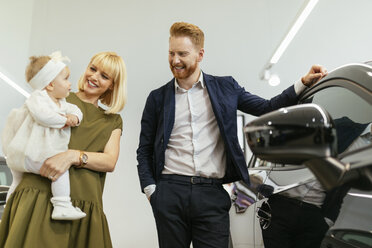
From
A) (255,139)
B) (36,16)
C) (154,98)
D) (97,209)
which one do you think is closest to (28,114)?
(97,209)

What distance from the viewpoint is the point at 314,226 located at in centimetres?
84

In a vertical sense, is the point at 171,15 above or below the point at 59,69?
above

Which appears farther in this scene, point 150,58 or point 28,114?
point 150,58

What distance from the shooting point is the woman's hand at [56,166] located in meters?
1.25

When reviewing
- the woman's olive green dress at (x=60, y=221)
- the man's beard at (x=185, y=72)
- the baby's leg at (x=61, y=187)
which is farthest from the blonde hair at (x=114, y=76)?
the baby's leg at (x=61, y=187)

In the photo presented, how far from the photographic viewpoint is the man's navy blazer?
59.2 inches

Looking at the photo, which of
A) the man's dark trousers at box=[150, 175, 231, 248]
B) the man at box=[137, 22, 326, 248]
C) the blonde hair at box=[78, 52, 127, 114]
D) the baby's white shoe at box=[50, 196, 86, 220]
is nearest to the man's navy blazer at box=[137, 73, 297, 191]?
the man at box=[137, 22, 326, 248]

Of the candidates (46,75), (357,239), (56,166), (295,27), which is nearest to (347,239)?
(357,239)

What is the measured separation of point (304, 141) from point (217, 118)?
3.30 feet

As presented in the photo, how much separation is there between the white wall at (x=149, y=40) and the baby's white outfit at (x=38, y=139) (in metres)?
2.51

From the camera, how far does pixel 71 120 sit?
1.34m

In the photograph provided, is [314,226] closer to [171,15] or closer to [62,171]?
[62,171]

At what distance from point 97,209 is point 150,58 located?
3.05m

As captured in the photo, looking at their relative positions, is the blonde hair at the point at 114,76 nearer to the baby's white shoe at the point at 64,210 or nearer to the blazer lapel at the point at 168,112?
the blazer lapel at the point at 168,112
